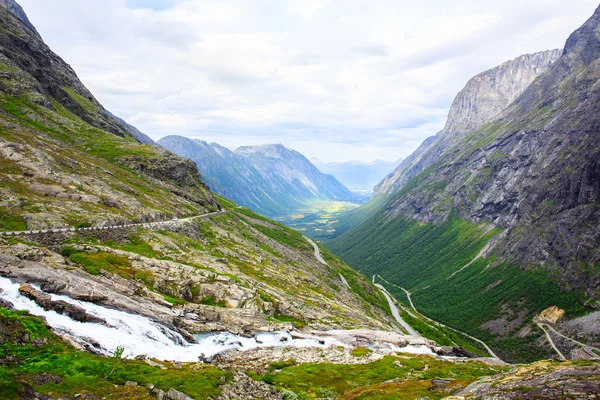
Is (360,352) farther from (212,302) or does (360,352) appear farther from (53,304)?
(53,304)

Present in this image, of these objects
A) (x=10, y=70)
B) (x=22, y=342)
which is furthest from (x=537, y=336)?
(x=10, y=70)

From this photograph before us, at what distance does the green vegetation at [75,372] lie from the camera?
2431cm

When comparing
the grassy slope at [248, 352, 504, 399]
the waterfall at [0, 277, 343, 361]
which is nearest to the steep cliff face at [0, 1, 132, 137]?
the waterfall at [0, 277, 343, 361]

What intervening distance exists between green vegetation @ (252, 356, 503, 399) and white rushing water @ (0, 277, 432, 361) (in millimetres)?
10623

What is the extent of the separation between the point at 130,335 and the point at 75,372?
14.4 m

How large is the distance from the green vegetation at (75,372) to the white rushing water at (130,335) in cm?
433

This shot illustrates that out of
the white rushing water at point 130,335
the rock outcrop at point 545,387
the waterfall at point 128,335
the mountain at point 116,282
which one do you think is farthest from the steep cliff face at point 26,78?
the rock outcrop at point 545,387

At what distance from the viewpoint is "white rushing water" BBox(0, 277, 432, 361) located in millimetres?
36031

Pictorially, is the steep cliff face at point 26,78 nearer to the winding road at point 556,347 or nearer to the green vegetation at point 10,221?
the green vegetation at point 10,221

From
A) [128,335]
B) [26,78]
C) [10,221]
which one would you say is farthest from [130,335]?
[26,78]

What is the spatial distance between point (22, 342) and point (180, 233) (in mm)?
72152

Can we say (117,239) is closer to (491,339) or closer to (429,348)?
(429,348)

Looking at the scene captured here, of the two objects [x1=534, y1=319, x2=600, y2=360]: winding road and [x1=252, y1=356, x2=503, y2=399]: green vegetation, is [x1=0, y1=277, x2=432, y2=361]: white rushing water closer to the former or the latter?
[x1=252, y1=356, x2=503, y2=399]: green vegetation

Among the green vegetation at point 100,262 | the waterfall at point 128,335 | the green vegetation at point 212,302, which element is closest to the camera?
the waterfall at point 128,335
